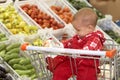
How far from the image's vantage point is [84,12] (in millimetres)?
2246

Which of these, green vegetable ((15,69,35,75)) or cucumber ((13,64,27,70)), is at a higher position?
cucumber ((13,64,27,70))

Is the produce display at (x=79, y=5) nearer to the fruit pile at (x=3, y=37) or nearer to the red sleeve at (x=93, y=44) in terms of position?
the fruit pile at (x=3, y=37)

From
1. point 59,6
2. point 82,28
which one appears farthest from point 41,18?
point 82,28

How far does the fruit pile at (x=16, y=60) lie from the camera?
11.0 ft

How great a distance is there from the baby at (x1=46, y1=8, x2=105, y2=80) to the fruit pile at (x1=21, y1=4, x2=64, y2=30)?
6.84 ft

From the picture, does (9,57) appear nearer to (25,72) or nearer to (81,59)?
Answer: (25,72)

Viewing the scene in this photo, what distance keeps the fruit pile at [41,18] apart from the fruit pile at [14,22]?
229mm

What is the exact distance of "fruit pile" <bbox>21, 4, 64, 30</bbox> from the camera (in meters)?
4.41

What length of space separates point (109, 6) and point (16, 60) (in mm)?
2160

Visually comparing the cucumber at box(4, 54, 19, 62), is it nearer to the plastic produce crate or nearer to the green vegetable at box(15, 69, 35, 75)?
the green vegetable at box(15, 69, 35, 75)

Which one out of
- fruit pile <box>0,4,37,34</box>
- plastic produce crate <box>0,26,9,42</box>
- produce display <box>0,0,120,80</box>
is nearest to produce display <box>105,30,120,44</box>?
produce display <box>0,0,120,80</box>

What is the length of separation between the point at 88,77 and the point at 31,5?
106 inches

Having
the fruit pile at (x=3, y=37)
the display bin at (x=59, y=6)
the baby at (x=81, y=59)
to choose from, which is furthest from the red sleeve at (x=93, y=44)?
the display bin at (x=59, y=6)

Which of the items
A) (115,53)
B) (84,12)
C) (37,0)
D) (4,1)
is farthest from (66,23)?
(115,53)
